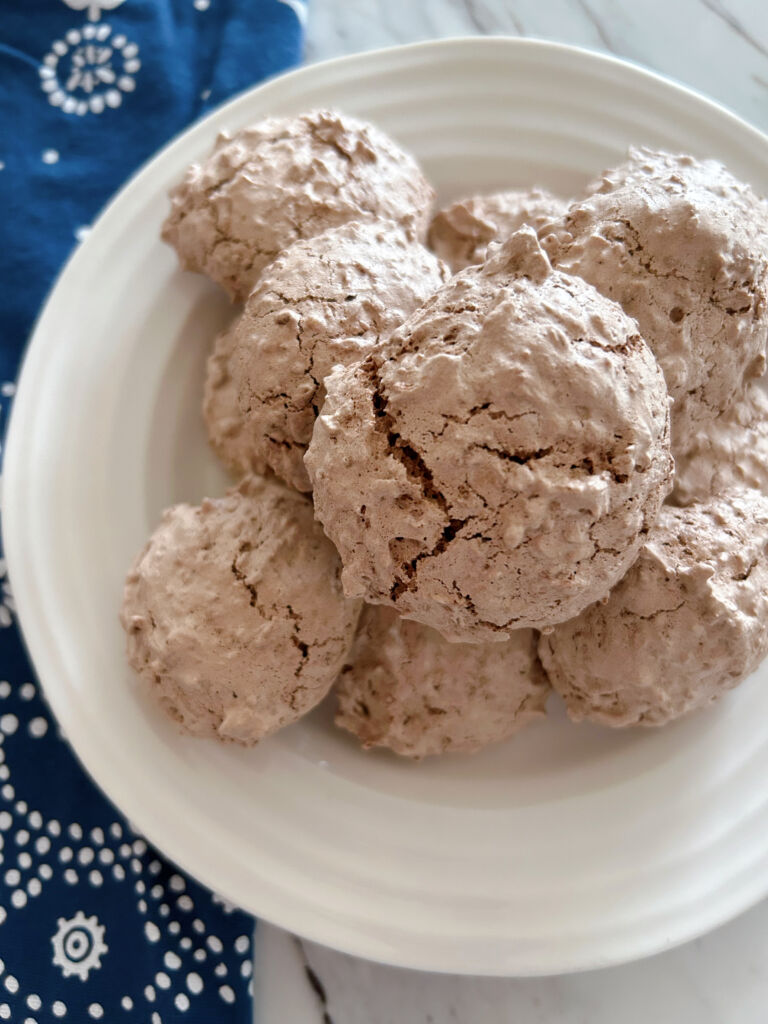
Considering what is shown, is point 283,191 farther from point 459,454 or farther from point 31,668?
point 31,668

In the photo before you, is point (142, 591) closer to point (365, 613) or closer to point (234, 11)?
point (365, 613)

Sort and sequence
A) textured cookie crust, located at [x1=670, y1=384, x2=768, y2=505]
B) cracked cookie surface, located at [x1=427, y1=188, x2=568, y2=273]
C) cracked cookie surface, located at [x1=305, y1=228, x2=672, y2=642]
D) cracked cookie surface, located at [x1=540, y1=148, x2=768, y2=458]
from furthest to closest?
cracked cookie surface, located at [x1=427, y1=188, x2=568, y2=273] < textured cookie crust, located at [x1=670, y1=384, x2=768, y2=505] < cracked cookie surface, located at [x1=540, y1=148, x2=768, y2=458] < cracked cookie surface, located at [x1=305, y1=228, x2=672, y2=642]

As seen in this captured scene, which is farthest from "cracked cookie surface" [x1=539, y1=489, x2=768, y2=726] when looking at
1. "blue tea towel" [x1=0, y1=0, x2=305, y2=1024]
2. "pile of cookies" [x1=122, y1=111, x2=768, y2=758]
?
"blue tea towel" [x1=0, y1=0, x2=305, y2=1024]

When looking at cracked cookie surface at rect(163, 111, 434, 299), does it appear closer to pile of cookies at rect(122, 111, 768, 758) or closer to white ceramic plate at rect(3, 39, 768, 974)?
pile of cookies at rect(122, 111, 768, 758)

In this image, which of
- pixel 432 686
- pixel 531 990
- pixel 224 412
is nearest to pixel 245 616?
pixel 432 686

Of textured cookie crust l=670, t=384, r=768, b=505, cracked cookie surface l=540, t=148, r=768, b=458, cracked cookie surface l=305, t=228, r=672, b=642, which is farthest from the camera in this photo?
textured cookie crust l=670, t=384, r=768, b=505

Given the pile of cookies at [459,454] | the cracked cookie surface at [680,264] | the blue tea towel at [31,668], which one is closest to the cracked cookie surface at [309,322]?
the pile of cookies at [459,454]

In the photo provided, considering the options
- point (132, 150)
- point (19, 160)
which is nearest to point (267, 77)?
point (132, 150)
